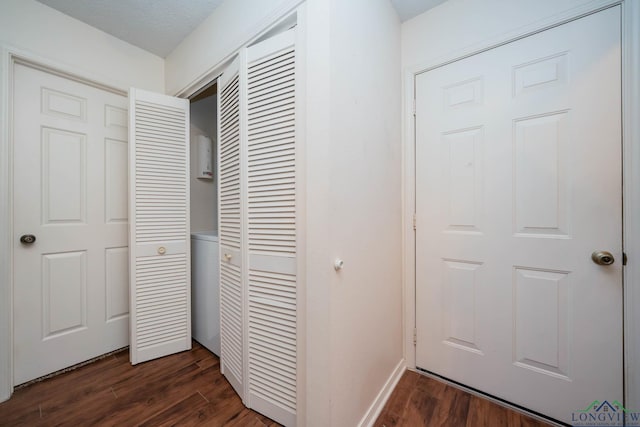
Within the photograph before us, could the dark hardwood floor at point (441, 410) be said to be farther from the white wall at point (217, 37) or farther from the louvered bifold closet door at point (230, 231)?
the white wall at point (217, 37)

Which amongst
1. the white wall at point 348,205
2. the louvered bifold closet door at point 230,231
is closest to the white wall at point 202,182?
the louvered bifold closet door at point 230,231

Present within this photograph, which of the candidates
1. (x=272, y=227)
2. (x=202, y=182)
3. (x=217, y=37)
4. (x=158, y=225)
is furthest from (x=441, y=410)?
(x=217, y=37)

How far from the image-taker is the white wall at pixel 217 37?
47.8 inches

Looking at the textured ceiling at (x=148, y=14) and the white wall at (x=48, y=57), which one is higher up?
the textured ceiling at (x=148, y=14)

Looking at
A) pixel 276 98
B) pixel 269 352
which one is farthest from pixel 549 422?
pixel 276 98

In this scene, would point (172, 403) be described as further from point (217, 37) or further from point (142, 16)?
point (142, 16)

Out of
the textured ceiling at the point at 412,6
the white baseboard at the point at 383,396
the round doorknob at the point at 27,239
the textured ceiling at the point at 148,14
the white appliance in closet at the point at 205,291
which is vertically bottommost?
the white baseboard at the point at 383,396

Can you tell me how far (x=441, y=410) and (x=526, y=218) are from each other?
112 cm

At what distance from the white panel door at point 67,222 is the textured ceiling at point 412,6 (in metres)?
2.14

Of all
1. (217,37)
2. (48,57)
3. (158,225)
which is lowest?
(158,225)

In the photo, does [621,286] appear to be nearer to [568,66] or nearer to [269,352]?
[568,66]

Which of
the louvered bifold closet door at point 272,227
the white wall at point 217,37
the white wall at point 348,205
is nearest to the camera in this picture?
the white wall at point 348,205

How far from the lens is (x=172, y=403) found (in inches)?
51.5

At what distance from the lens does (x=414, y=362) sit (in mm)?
1558
